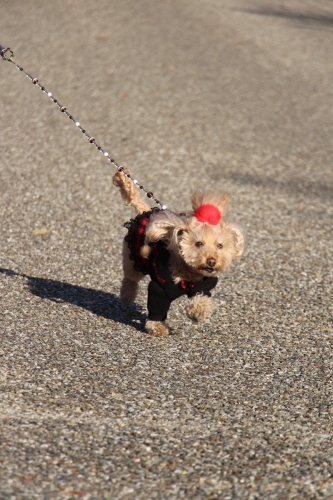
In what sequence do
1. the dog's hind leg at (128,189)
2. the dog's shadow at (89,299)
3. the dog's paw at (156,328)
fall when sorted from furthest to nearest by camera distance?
the dog's shadow at (89,299) < the dog's hind leg at (128,189) < the dog's paw at (156,328)

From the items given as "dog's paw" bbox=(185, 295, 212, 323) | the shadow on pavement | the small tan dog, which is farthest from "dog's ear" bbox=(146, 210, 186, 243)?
the shadow on pavement

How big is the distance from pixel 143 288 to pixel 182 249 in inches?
63.6

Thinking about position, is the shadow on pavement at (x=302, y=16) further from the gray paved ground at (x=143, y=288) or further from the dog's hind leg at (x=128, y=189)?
the dog's hind leg at (x=128, y=189)

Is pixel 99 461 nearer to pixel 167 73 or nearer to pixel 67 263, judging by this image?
pixel 67 263

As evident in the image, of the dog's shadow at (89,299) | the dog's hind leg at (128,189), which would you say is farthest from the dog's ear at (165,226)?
the dog's shadow at (89,299)

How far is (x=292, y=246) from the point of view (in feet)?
22.9

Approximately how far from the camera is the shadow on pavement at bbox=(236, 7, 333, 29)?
1647 centimetres

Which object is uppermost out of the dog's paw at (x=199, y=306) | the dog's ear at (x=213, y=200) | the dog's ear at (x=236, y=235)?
the dog's ear at (x=213, y=200)

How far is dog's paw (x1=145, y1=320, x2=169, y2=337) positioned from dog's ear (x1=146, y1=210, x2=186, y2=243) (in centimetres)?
71

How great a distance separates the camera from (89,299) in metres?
5.59

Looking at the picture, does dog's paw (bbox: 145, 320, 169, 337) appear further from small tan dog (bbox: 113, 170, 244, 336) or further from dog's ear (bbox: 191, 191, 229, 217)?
dog's ear (bbox: 191, 191, 229, 217)

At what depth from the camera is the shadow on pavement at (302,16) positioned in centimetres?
1647

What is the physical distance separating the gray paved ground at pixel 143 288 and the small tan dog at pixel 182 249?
0.37 m

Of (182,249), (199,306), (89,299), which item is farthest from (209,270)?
(89,299)
